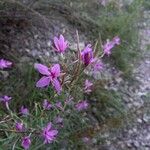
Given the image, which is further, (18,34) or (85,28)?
(85,28)

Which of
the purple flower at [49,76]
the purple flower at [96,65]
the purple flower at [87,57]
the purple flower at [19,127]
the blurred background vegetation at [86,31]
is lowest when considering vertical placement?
the blurred background vegetation at [86,31]

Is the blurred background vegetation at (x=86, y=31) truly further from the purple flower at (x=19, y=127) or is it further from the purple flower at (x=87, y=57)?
the purple flower at (x=87, y=57)

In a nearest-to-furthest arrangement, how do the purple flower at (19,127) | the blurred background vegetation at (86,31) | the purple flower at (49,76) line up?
the purple flower at (49,76), the purple flower at (19,127), the blurred background vegetation at (86,31)

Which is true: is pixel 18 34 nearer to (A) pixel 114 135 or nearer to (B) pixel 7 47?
(B) pixel 7 47

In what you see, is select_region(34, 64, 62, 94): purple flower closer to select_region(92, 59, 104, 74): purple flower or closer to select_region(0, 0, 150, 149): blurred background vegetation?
select_region(92, 59, 104, 74): purple flower

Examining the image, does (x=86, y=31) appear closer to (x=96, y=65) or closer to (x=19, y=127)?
(x=96, y=65)

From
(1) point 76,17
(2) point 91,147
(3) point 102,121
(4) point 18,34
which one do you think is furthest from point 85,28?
(2) point 91,147

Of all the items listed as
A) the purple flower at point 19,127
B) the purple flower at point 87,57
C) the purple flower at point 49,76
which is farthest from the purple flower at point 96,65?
the purple flower at point 19,127

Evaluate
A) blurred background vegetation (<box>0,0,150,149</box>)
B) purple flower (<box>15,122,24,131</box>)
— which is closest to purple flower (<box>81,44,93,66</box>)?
purple flower (<box>15,122,24,131</box>)

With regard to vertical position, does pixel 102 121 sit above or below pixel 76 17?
below

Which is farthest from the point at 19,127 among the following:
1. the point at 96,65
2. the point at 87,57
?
the point at 87,57

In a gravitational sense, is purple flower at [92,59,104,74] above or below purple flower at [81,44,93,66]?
below
